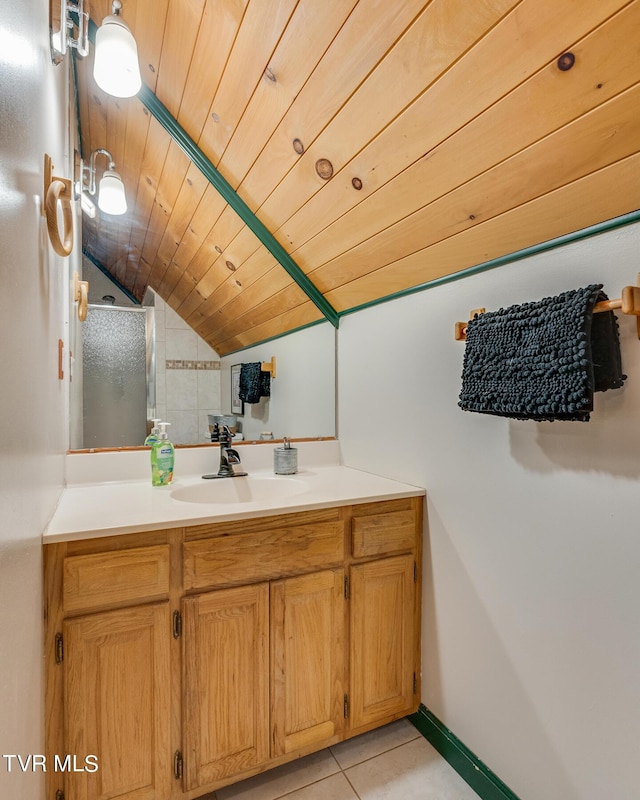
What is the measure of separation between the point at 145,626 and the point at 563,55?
1601 mm

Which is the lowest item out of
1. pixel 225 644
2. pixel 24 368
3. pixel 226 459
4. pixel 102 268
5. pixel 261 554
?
pixel 225 644

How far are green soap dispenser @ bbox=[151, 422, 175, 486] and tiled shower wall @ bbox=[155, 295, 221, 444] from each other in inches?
4.8

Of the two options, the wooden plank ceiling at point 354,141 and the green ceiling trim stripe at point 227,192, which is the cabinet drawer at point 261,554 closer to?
the wooden plank ceiling at point 354,141

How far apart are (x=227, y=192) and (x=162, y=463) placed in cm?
110

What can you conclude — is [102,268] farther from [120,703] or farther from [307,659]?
[307,659]

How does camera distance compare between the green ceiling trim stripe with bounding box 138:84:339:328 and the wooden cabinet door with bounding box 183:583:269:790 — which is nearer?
the wooden cabinet door with bounding box 183:583:269:790

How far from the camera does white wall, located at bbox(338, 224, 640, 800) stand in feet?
3.12

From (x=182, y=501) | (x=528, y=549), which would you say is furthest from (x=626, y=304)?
(x=182, y=501)

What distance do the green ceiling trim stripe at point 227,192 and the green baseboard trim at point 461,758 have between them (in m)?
1.66

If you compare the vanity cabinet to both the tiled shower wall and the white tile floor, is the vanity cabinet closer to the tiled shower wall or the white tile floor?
the white tile floor

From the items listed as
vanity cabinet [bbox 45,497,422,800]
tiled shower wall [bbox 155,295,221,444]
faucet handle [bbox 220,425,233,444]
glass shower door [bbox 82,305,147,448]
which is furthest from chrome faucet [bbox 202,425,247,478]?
vanity cabinet [bbox 45,497,422,800]

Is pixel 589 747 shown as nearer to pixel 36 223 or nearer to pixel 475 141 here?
pixel 475 141

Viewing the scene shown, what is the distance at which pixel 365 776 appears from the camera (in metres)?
1.37

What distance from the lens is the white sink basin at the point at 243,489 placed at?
1.61 m
